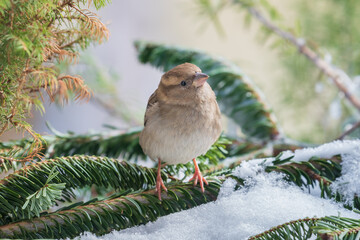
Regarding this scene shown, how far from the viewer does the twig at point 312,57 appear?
3.19 feet

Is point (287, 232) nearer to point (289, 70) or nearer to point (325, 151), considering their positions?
point (325, 151)

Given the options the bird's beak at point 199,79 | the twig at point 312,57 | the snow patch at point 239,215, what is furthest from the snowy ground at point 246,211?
the twig at point 312,57

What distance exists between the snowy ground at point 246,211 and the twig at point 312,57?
1.30 feet

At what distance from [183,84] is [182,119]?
66 millimetres

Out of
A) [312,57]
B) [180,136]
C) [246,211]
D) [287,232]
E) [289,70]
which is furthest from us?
[289,70]

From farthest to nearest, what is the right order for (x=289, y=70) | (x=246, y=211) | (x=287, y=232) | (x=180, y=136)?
1. (x=289, y=70)
2. (x=180, y=136)
3. (x=246, y=211)
4. (x=287, y=232)

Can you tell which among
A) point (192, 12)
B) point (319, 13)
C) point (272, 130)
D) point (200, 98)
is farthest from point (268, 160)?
point (319, 13)

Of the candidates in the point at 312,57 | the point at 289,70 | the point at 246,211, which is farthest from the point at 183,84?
the point at 289,70

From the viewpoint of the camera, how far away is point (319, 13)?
1.55 m

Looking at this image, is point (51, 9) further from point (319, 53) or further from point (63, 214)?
point (319, 53)

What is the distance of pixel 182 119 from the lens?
2.29 ft

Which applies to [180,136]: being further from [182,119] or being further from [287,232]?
[287,232]

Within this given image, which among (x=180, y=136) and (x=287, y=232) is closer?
(x=287, y=232)

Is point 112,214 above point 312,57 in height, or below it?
below
